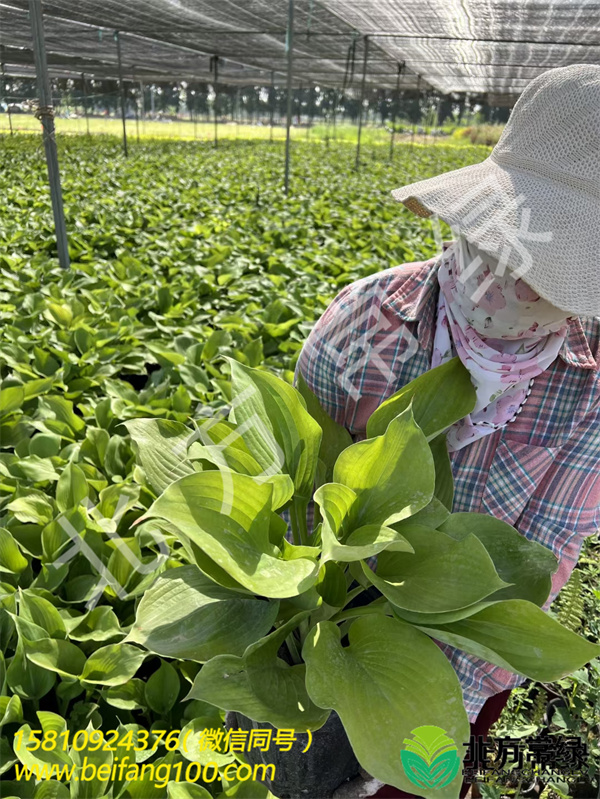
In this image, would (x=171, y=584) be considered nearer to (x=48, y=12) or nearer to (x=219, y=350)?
(x=219, y=350)

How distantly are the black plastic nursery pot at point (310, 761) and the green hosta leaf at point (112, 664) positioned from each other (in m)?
0.42

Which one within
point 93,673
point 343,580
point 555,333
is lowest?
point 93,673

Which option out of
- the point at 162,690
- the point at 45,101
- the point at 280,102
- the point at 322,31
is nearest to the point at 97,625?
the point at 162,690

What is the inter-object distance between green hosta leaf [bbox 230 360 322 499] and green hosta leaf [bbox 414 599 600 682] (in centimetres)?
32

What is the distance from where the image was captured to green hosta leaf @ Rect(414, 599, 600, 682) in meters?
0.81

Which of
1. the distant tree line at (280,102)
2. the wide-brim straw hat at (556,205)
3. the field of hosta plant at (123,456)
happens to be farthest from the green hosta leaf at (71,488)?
the distant tree line at (280,102)

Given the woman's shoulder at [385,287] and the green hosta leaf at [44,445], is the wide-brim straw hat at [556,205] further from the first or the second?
the green hosta leaf at [44,445]

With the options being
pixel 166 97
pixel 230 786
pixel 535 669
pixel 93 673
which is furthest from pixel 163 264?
pixel 166 97

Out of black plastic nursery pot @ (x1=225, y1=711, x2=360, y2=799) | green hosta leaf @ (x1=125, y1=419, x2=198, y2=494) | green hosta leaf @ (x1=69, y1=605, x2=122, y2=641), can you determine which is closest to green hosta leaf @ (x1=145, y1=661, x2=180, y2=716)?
green hosta leaf @ (x1=69, y1=605, x2=122, y2=641)

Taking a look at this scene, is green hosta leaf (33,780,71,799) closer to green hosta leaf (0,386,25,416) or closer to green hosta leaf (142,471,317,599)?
green hosta leaf (142,471,317,599)

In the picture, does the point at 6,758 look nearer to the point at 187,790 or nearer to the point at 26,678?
the point at 26,678

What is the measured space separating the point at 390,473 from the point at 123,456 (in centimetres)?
148

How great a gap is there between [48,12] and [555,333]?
7786mm

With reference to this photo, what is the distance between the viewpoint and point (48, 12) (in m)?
6.91
